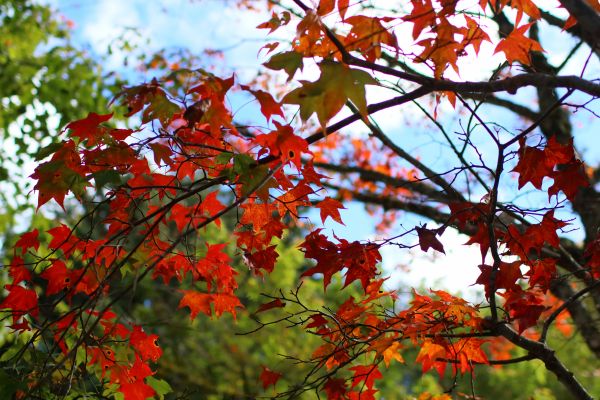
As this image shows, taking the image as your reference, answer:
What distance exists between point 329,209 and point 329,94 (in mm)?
820

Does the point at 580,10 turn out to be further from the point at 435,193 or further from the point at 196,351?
the point at 196,351

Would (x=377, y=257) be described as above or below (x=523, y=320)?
above

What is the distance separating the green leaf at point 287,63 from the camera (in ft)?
4.99

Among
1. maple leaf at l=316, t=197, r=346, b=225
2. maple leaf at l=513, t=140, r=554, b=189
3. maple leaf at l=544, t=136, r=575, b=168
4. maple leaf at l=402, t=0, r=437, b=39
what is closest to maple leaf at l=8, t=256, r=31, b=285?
maple leaf at l=316, t=197, r=346, b=225

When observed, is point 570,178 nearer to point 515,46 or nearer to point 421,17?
point 515,46

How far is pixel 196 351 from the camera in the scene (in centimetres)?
859

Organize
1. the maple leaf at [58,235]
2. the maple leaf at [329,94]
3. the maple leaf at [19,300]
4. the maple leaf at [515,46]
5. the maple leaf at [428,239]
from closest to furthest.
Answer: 1. the maple leaf at [329,94]
2. the maple leaf at [428,239]
3. the maple leaf at [515,46]
4. the maple leaf at [19,300]
5. the maple leaf at [58,235]

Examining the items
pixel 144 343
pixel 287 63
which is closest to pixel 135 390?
pixel 144 343

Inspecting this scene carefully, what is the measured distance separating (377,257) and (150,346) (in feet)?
3.11

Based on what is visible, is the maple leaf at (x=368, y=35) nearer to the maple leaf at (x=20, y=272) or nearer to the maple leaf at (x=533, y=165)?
the maple leaf at (x=533, y=165)

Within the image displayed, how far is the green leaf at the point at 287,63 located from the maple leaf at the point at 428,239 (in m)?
0.69

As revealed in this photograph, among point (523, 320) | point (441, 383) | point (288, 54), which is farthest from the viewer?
point (441, 383)

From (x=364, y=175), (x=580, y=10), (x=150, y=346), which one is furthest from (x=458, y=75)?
(x=364, y=175)

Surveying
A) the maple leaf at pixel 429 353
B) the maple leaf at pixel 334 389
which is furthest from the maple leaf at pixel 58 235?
the maple leaf at pixel 429 353
